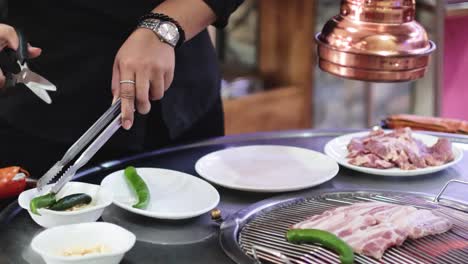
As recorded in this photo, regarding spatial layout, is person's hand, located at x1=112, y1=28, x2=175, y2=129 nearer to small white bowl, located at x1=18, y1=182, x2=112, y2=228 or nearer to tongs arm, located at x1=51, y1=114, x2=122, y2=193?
tongs arm, located at x1=51, y1=114, x2=122, y2=193

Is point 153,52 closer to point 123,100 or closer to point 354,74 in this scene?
point 123,100

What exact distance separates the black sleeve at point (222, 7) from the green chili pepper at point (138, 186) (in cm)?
41

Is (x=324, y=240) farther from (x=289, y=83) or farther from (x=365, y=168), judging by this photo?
(x=289, y=83)

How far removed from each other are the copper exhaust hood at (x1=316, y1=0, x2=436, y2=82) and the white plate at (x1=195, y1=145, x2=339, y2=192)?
322 mm

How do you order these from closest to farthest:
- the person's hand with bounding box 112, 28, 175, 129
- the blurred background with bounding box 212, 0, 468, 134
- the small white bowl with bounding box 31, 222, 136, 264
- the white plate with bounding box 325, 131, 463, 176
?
the small white bowl with bounding box 31, 222, 136, 264
the person's hand with bounding box 112, 28, 175, 129
the white plate with bounding box 325, 131, 463, 176
the blurred background with bounding box 212, 0, 468, 134

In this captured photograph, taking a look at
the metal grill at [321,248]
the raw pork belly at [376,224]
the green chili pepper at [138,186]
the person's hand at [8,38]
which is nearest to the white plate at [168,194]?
the green chili pepper at [138,186]

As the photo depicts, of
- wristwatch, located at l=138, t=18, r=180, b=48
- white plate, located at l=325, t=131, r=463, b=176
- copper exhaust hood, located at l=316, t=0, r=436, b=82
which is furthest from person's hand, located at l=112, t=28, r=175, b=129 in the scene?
white plate, located at l=325, t=131, r=463, b=176

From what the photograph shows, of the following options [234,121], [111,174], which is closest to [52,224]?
[111,174]

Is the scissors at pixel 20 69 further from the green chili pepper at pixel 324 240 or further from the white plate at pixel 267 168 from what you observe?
the green chili pepper at pixel 324 240

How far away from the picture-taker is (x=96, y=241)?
136cm

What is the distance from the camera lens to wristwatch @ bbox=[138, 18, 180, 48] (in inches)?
64.2

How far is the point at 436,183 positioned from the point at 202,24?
64 centimetres

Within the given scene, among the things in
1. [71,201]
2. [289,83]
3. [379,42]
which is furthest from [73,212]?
[289,83]

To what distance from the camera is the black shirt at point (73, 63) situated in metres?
1.86
